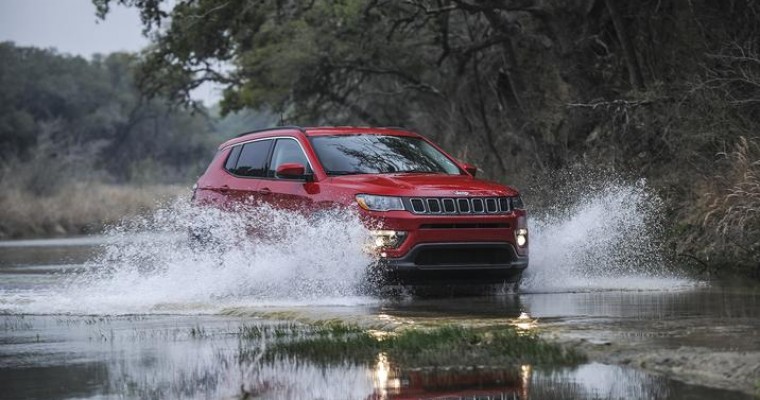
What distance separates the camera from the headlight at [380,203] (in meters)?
13.3

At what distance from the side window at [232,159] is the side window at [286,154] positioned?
95cm

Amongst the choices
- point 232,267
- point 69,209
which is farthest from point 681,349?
point 69,209

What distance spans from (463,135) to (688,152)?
14.3 metres

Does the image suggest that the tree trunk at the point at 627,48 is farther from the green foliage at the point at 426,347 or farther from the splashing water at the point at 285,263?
→ the green foliage at the point at 426,347

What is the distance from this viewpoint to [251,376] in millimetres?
8641

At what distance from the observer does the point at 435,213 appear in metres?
13.3

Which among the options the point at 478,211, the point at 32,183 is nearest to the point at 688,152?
the point at 478,211

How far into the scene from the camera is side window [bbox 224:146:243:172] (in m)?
16.2

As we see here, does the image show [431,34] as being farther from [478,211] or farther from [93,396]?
[93,396]

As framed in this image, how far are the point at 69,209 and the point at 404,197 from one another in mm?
30576

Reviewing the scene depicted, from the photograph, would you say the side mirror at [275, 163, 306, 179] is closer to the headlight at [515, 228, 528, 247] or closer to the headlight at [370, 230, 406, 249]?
the headlight at [370, 230, 406, 249]

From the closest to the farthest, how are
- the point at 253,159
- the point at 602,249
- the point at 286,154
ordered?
the point at 286,154
the point at 253,159
the point at 602,249

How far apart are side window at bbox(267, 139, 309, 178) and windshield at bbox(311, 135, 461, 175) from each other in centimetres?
19

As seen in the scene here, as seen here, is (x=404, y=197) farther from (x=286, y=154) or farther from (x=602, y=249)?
(x=602, y=249)
